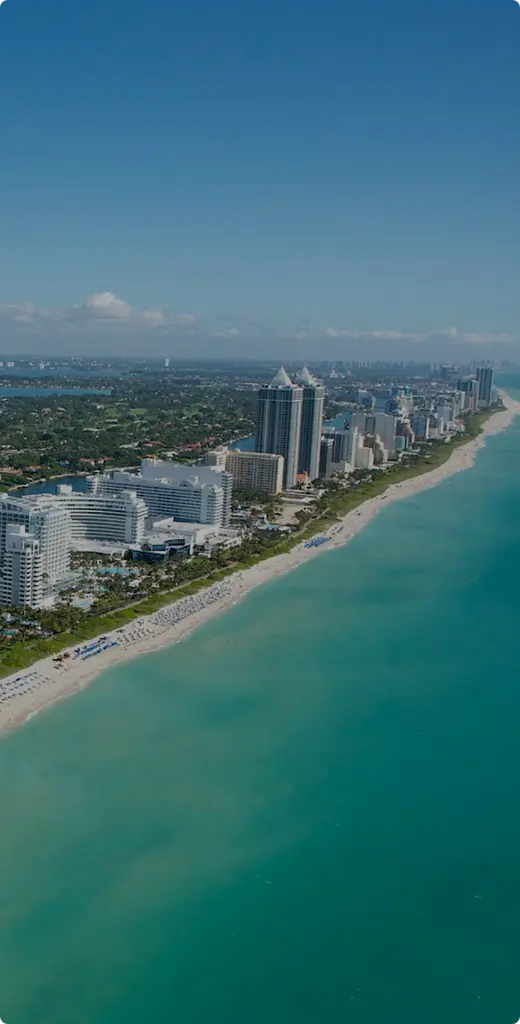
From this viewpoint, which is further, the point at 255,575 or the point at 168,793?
the point at 255,575

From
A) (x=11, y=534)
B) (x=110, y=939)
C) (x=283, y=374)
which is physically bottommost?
(x=110, y=939)

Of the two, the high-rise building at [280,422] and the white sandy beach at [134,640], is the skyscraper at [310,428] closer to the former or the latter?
the high-rise building at [280,422]

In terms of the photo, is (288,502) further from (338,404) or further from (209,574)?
(338,404)

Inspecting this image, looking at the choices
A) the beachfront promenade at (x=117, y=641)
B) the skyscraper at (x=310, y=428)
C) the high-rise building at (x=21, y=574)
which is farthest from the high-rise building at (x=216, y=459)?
the high-rise building at (x=21, y=574)

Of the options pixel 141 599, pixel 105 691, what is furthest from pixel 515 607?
pixel 105 691

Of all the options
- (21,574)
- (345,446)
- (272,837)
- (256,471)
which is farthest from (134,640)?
(345,446)
